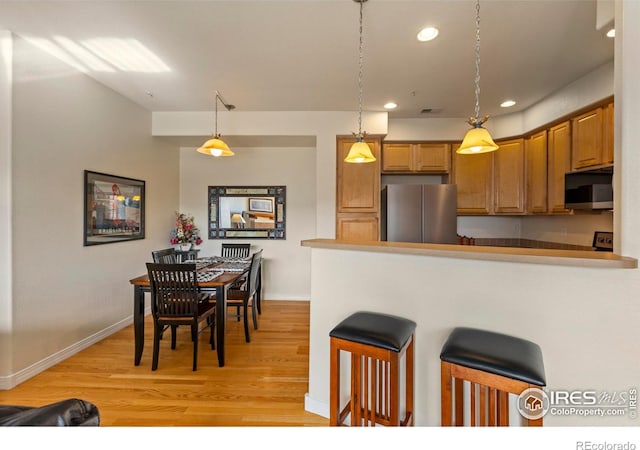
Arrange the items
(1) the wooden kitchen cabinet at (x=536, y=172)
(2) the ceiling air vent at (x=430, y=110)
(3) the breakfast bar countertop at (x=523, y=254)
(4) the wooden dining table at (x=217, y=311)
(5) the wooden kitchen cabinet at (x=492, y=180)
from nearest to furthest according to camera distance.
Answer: (3) the breakfast bar countertop at (x=523, y=254), (4) the wooden dining table at (x=217, y=311), (1) the wooden kitchen cabinet at (x=536, y=172), (2) the ceiling air vent at (x=430, y=110), (5) the wooden kitchen cabinet at (x=492, y=180)

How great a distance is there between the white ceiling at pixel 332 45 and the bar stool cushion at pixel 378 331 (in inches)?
80.9

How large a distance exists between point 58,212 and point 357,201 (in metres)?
3.13

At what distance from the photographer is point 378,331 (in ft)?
4.47

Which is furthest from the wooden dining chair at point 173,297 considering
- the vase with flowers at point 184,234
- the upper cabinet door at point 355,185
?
the upper cabinet door at point 355,185

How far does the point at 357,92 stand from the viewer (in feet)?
10.1

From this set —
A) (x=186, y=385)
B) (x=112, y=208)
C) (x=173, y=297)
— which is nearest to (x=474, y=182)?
(x=173, y=297)

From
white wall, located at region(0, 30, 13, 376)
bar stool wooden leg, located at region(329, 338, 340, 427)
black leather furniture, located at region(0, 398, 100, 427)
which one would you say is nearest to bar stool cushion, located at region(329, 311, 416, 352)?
bar stool wooden leg, located at region(329, 338, 340, 427)

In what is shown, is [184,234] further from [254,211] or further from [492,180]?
[492,180]

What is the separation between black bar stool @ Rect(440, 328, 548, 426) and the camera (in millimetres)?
1025

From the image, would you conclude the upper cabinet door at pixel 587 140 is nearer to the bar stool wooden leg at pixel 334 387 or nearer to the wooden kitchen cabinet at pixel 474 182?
the wooden kitchen cabinet at pixel 474 182

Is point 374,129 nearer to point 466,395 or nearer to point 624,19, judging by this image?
point 624,19

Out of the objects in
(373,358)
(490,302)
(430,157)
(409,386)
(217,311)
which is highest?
(430,157)

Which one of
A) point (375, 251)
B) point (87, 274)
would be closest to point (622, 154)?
point (375, 251)

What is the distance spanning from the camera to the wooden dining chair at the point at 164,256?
9.96 ft
